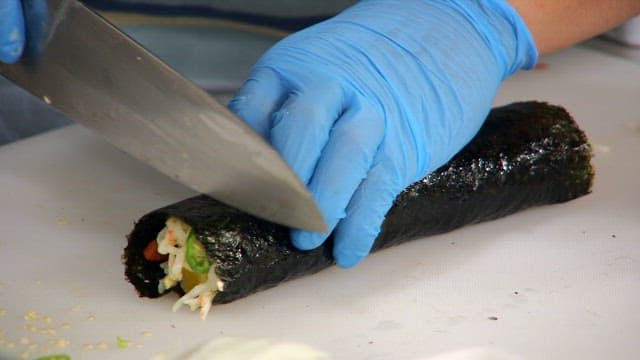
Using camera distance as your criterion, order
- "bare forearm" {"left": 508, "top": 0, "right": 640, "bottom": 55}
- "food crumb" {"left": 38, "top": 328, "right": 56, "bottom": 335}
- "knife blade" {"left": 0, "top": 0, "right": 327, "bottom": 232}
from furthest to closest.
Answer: "bare forearm" {"left": 508, "top": 0, "right": 640, "bottom": 55}
"food crumb" {"left": 38, "top": 328, "right": 56, "bottom": 335}
"knife blade" {"left": 0, "top": 0, "right": 327, "bottom": 232}

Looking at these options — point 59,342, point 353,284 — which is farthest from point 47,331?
point 353,284

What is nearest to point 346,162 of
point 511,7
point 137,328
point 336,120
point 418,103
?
point 336,120

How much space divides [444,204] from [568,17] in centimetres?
70

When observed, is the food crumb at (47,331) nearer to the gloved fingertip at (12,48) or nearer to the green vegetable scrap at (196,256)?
the green vegetable scrap at (196,256)

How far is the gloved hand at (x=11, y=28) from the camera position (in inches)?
65.4

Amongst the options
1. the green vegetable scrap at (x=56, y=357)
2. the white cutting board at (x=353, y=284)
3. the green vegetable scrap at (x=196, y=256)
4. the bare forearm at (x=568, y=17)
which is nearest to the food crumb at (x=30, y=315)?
the white cutting board at (x=353, y=284)

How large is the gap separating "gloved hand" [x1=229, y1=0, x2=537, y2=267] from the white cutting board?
4.9 inches

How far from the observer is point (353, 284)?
1896mm

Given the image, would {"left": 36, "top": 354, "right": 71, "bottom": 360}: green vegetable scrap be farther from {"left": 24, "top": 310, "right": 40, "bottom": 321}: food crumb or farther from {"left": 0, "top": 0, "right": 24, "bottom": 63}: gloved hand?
{"left": 0, "top": 0, "right": 24, "bottom": 63}: gloved hand

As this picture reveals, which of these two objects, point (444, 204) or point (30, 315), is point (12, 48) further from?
point (444, 204)

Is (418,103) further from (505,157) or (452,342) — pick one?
(452,342)

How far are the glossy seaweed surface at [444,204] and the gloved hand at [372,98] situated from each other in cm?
5

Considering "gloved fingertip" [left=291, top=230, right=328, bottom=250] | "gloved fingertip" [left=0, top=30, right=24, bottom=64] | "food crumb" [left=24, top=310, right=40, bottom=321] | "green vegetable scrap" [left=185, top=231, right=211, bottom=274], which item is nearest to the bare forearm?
"gloved fingertip" [left=291, top=230, right=328, bottom=250]

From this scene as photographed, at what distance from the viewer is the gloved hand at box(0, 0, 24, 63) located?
166 centimetres
